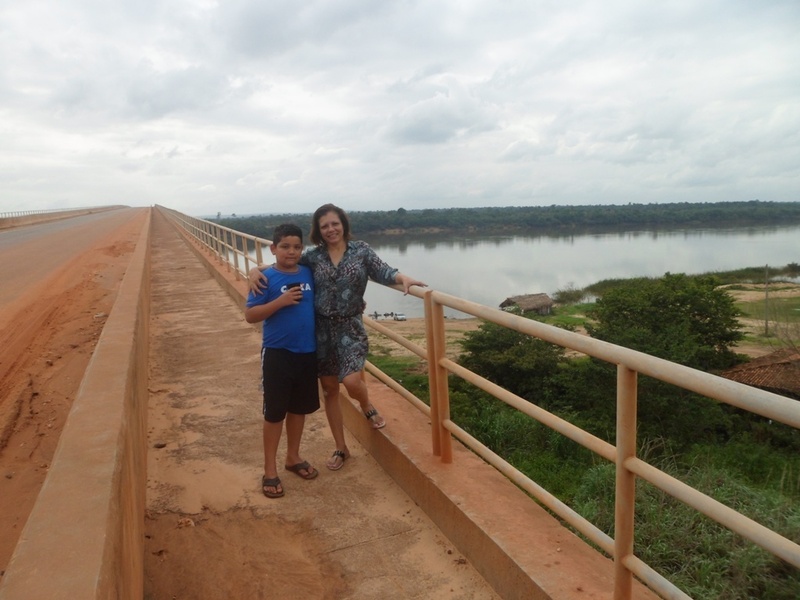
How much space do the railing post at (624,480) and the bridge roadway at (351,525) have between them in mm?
207

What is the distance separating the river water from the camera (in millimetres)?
48062

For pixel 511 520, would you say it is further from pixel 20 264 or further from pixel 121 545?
pixel 20 264

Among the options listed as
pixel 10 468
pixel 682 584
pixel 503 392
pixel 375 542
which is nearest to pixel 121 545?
pixel 375 542

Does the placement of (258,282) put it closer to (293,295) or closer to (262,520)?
(293,295)

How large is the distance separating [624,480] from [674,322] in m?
20.3

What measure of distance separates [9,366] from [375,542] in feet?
15.1

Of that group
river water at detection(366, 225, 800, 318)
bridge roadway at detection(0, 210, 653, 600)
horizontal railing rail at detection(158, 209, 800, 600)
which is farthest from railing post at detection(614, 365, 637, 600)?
river water at detection(366, 225, 800, 318)

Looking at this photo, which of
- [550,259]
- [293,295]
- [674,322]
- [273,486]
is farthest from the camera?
[550,259]

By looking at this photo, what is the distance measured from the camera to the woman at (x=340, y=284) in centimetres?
321

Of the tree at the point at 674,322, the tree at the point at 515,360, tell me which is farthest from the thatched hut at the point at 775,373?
the tree at the point at 515,360

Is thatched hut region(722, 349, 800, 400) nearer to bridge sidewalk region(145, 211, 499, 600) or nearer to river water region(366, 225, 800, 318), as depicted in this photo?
bridge sidewalk region(145, 211, 499, 600)

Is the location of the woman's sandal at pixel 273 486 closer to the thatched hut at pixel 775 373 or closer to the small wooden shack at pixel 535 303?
the thatched hut at pixel 775 373

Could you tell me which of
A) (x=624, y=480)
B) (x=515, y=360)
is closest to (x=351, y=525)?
(x=624, y=480)

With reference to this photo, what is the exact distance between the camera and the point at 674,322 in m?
20.6
